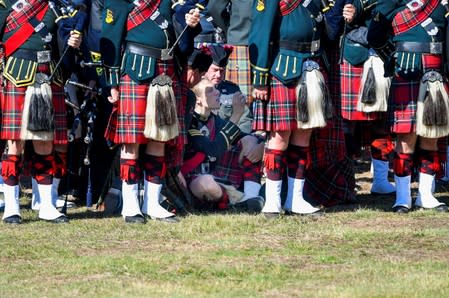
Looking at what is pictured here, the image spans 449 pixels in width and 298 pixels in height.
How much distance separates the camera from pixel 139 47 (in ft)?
28.6

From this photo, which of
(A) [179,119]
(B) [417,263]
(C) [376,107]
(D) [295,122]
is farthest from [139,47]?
(B) [417,263]

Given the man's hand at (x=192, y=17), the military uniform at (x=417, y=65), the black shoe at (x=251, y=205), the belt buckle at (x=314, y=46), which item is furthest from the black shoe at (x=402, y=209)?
the man's hand at (x=192, y=17)

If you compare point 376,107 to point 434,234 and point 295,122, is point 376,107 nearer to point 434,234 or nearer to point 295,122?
point 295,122

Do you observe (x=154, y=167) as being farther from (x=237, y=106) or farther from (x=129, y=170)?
(x=237, y=106)

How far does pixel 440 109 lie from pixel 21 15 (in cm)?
305

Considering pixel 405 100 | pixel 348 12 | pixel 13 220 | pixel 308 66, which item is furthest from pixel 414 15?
pixel 13 220

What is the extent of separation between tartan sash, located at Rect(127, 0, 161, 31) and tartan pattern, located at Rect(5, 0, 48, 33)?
0.66 meters

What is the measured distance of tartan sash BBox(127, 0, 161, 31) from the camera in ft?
28.6

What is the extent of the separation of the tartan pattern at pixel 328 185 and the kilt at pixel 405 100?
0.79 meters

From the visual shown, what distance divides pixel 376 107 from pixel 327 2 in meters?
0.98

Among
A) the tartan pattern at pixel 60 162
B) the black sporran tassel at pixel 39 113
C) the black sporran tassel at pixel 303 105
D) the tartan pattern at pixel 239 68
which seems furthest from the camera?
the tartan pattern at pixel 239 68

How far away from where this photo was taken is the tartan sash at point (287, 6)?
8.84 meters

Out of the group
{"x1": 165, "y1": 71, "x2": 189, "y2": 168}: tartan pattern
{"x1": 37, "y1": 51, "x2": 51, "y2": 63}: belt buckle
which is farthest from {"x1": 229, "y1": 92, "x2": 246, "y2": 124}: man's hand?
{"x1": 37, "y1": 51, "x2": 51, "y2": 63}: belt buckle

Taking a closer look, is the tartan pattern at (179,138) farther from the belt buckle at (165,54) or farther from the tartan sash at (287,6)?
the tartan sash at (287,6)
